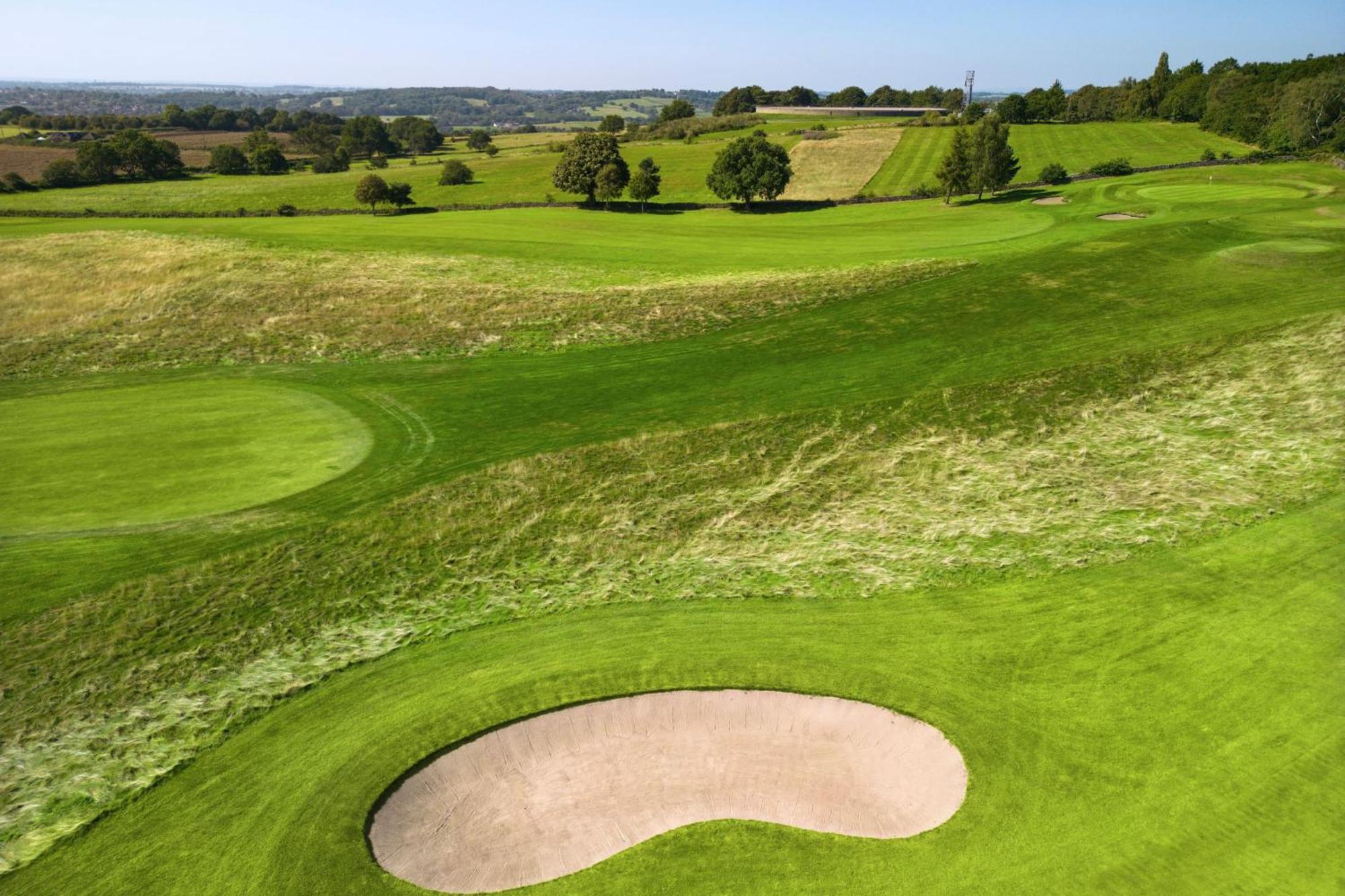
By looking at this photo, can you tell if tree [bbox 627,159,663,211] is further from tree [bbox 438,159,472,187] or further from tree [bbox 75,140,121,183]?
tree [bbox 75,140,121,183]

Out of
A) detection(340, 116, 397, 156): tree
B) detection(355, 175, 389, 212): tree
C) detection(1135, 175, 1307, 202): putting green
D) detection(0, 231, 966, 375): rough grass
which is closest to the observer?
detection(0, 231, 966, 375): rough grass

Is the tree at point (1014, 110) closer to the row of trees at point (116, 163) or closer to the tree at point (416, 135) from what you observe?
the tree at point (416, 135)

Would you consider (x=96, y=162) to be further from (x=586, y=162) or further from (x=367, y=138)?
(x=586, y=162)

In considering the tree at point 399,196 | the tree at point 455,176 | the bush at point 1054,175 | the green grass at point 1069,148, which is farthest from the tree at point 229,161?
the bush at point 1054,175

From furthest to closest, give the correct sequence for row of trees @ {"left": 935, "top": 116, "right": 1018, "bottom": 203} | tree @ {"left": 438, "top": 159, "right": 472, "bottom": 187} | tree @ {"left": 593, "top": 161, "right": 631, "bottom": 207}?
1. tree @ {"left": 438, "top": 159, "right": 472, "bottom": 187}
2. tree @ {"left": 593, "top": 161, "right": 631, "bottom": 207}
3. row of trees @ {"left": 935, "top": 116, "right": 1018, "bottom": 203}

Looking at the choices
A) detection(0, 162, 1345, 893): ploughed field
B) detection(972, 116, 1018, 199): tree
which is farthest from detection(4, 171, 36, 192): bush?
detection(972, 116, 1018, 199): tree

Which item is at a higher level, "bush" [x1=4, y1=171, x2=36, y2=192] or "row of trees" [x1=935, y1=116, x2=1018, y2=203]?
"row of trees" [x1=935, y1=116, x2=1018, y2=203]

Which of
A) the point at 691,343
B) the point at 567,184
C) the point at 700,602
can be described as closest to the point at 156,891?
the point at 700,602

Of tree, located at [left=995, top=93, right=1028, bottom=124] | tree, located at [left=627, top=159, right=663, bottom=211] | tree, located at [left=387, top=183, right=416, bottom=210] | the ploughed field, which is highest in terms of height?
tree, located at [left=995, top=93, right=1028, bottom=124]

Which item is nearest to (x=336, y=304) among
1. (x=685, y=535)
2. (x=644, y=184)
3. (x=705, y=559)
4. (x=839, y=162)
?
(x=685, y=535)
